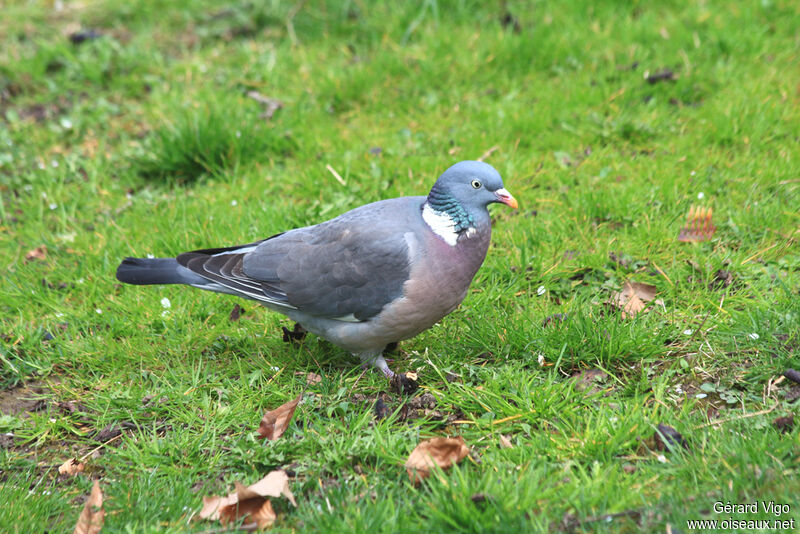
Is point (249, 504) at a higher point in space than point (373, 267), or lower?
lower

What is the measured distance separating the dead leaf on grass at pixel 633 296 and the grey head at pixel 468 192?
81 centimetres

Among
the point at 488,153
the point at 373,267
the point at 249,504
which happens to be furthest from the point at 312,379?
the point at 488,153

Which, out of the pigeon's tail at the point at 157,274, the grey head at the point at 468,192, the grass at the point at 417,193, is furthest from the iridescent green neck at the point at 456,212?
the pigeon's tail at the point at 157,274

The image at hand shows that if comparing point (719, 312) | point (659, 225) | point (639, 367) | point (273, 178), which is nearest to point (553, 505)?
point (639, 367)

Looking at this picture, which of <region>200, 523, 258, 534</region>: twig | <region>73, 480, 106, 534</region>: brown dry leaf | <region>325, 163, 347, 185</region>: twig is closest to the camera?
<region>200, 523, 258, 534</region>: twig

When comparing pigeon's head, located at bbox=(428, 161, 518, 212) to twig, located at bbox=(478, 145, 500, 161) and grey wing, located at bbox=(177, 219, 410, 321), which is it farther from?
twig, located at bbox=(478, 145, 500, 161)

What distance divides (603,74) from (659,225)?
171cm

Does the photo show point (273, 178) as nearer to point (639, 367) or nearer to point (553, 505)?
point (639, 367)

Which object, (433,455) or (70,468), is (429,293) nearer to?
(433,455)

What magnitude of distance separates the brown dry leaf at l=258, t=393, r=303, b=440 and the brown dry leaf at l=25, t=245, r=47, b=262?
7.45 ft

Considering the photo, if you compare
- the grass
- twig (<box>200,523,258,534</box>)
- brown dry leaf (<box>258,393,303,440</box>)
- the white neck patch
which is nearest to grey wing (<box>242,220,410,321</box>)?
the white neck patch

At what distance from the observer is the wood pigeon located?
→ 10.9 ft

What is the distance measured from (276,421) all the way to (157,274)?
3.52 feet

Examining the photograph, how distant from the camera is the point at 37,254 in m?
4.62
